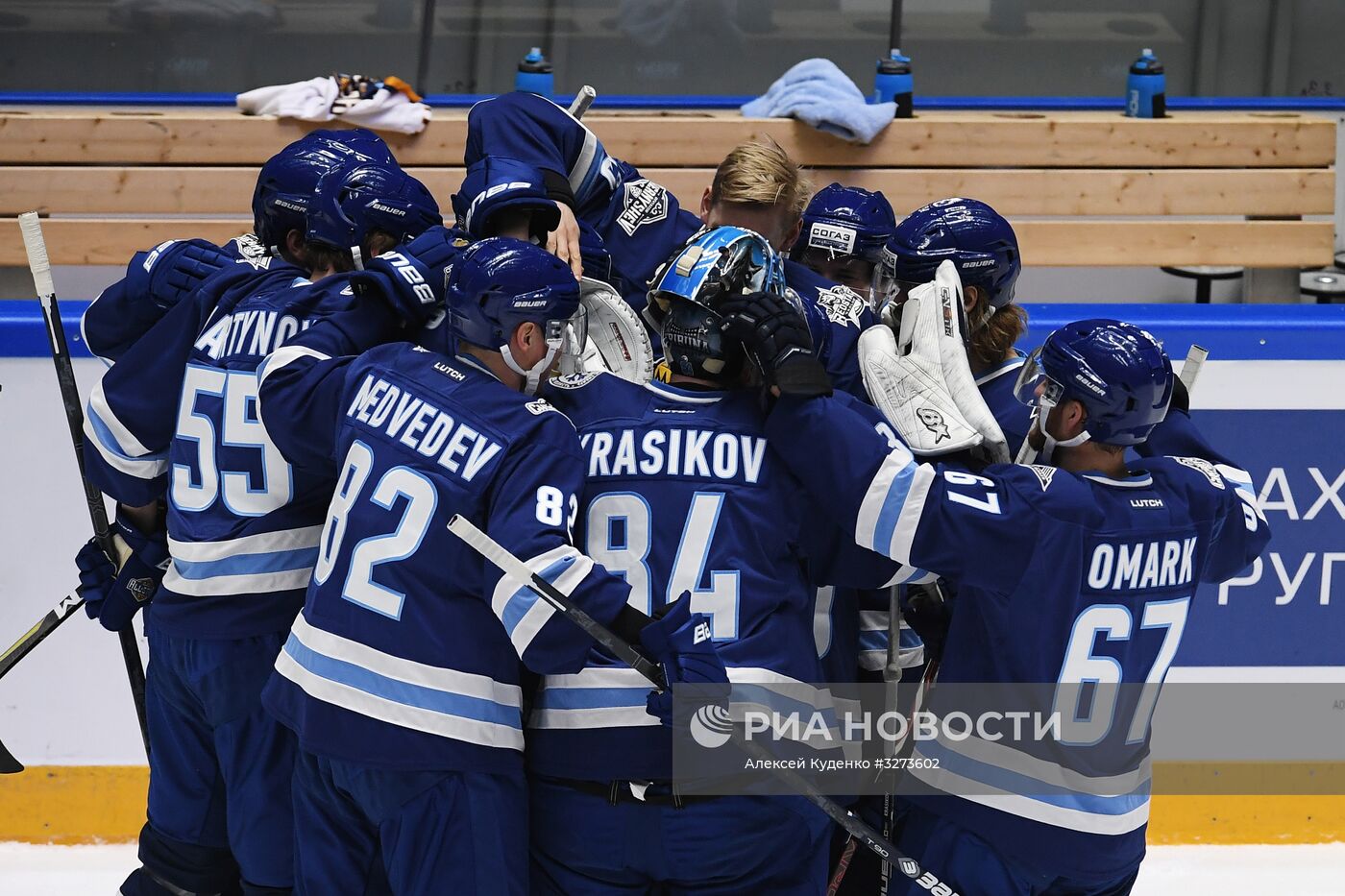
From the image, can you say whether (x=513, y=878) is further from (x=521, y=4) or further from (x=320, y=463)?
(x=521, y=4)

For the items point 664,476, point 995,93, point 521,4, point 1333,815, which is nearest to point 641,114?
point 521,4

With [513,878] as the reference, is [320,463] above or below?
above

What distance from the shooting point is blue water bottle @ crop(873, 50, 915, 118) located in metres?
5.14

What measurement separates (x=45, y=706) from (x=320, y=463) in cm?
139

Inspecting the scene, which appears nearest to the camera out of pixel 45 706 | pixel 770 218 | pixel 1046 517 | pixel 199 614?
pixel 1046 517

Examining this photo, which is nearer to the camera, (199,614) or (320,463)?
(320,463)

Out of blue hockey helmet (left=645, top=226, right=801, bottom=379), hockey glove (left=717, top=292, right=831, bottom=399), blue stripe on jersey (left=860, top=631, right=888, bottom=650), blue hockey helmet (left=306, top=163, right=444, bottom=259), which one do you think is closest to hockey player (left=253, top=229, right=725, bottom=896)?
blue hockey helmet (left=645, top=226, right=801, bottom=379)

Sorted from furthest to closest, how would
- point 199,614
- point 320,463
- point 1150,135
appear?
1. point 1150,135
2. point 199,614
3. point 320,463

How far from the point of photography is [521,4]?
636 centimetres

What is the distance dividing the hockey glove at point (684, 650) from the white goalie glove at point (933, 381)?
428 mm

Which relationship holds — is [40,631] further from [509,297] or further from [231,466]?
[509,297]

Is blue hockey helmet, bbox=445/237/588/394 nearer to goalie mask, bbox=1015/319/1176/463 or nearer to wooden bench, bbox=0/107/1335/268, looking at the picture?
goalie mask, bbox=1015/319/1176/463

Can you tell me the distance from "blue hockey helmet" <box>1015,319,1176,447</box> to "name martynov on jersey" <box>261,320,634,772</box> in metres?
0.63

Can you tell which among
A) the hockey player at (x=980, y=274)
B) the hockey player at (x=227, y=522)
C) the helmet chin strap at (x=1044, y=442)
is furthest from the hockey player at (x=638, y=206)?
the helmet chin strap at (x=1044, y=442)
